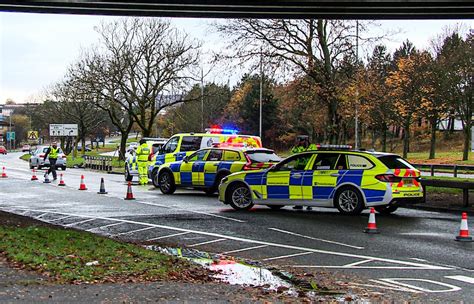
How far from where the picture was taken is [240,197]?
15.4 metres

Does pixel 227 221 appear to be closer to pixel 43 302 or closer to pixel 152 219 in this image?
pixel 152 219

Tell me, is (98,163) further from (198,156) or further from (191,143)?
(198,156)

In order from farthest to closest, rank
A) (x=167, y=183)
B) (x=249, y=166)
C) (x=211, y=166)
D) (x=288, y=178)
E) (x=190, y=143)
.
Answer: (x=190, y=143), (x=167, y=183), (x=211, y=166), (x=249, y=166), (x=288, y=178)

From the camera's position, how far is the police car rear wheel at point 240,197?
604 inches

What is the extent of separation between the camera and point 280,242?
1059 cm

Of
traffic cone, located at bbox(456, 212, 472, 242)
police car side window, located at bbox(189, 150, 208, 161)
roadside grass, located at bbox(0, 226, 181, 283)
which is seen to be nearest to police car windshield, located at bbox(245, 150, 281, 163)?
police car side window, located at bbox(189, 150, 208, 161)

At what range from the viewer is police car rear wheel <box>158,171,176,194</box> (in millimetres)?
20453

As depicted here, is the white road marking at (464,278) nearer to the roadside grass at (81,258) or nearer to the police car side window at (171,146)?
the roadside grass at (81,258)

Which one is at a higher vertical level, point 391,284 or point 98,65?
point 98,65

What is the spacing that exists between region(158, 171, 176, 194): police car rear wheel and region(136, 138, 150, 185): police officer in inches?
141

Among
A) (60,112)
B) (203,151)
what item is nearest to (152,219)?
(203,151)

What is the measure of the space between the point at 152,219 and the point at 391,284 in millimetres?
7524

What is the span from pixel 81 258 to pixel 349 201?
7.61 m

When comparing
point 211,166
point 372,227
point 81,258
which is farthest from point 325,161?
point 81,258
